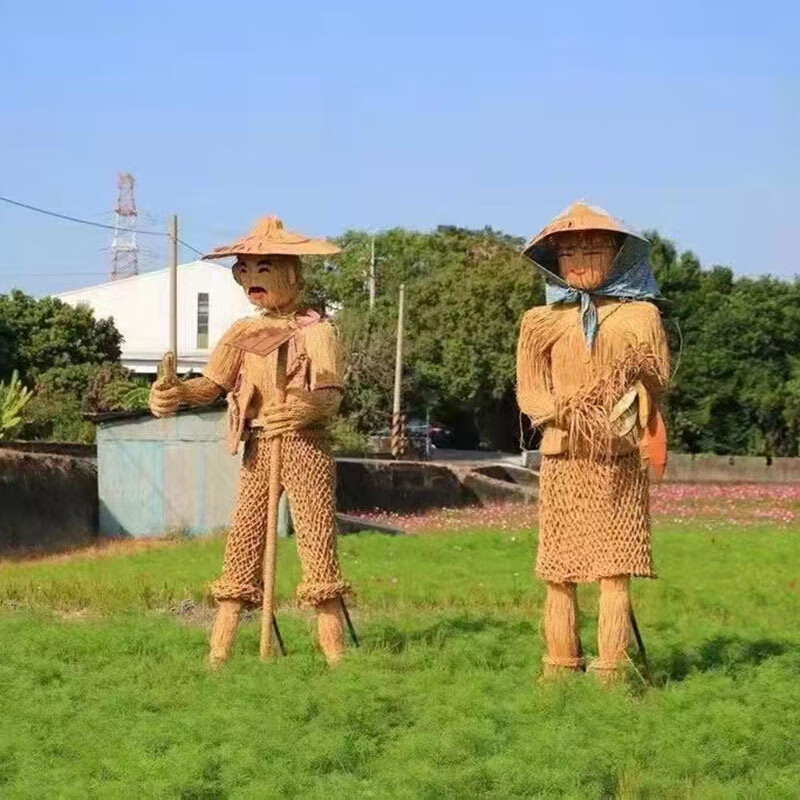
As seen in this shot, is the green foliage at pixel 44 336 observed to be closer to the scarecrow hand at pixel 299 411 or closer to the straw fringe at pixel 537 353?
the scarecrow hand at pixel 299 411

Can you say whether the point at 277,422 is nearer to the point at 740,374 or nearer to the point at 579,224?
the point at 579,224

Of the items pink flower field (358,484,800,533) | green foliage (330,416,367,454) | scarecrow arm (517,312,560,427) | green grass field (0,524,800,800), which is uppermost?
scarecrow arm (517,312,560,427)

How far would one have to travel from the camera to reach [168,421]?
57.9 feet

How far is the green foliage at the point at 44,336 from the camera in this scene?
3166 cm

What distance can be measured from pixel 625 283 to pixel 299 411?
1.78m

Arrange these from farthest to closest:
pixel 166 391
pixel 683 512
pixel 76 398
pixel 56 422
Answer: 1. pixel 76 398
2. pixel 56 422
3. pixel 683 512
4. pixel 166 391

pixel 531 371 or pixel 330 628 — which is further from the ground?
pixel 531 371

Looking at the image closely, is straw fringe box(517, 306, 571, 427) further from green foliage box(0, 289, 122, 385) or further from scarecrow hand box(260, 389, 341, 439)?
green foliage box(0, 289, 122, 385)

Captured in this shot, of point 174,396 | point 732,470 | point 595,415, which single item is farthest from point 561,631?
point 732,470

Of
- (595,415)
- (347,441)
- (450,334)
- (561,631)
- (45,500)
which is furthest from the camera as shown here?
(450,334)

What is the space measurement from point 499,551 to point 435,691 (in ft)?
28.8

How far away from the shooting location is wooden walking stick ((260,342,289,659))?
7227 millimetres

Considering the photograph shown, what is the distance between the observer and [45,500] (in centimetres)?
1628

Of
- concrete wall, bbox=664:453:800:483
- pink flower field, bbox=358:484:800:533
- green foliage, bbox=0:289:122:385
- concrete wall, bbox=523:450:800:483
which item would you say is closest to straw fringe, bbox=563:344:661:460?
pink flower field, bbox=358:484:800:533
